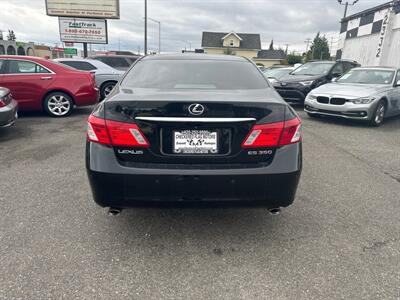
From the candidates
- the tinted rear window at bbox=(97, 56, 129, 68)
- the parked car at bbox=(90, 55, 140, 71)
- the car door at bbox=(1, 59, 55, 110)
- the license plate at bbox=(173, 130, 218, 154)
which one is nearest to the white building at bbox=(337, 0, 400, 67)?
the parked car at bbox=(90, 55, 140, 71)

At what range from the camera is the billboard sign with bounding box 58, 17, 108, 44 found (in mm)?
21438

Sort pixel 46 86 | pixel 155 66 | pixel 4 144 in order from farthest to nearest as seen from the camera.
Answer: pixel 46 86, pixel 4 144, pixel 155 66

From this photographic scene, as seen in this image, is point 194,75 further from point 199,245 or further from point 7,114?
point 7,114

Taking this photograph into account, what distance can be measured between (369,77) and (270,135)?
787 centimetres

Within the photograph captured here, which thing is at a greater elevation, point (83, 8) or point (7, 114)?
point (83, 8)

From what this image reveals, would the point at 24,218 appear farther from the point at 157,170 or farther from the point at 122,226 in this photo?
the point at 157,170

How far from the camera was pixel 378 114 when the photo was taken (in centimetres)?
765

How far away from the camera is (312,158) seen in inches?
196

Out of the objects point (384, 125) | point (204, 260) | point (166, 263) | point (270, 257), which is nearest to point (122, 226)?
point (166, 263)

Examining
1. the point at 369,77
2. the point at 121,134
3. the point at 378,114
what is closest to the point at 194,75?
the point at 121,134

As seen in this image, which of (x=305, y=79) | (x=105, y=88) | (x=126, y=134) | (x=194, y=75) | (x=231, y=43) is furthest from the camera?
(x=231, y=43)

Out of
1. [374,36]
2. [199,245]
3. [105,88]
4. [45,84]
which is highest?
[374,36]

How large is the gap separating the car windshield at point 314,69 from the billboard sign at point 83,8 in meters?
15.4

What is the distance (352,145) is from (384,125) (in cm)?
299
